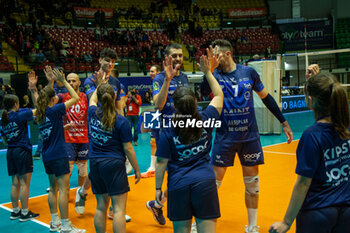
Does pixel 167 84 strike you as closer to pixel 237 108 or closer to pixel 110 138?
pixel 110 138

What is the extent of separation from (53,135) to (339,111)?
3377 millimetres

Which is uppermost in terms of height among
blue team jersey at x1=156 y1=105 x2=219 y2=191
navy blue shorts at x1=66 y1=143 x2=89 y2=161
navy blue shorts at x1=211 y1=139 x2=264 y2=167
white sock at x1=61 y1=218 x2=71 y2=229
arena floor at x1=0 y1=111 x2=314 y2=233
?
blue team jersey at x1=156 y1=105 x2=219 y2=191

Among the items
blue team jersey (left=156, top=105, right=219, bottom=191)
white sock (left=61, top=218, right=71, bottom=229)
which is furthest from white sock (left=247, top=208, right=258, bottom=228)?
white sock (left=61, top=218, right=71, bottom=229)

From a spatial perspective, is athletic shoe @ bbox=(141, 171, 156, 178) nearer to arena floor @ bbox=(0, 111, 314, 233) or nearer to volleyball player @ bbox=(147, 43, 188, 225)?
arena floor @ bbox=(0, 111, 314, 233)

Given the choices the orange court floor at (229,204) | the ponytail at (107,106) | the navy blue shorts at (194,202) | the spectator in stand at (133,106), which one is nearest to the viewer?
the navy blue shorts at (194,202)

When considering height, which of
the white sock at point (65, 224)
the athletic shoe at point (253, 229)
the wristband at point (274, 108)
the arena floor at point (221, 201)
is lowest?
the arena floor at point (221, 201)

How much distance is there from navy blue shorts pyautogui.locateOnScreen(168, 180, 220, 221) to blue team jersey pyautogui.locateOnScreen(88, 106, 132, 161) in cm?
94

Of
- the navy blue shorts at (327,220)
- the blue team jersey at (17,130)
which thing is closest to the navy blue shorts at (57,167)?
the blue team jersey at (17,130)

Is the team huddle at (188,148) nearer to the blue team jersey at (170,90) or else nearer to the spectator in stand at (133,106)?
the blue team jersey at (170,90)

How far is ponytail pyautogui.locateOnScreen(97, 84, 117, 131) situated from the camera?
344 cm

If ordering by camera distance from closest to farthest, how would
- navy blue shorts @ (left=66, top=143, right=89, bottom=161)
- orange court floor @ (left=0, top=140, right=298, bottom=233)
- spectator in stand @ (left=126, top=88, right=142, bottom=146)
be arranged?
orange court floor @ (left=0, top=140, right=298, bottom=233) < navy blue shorts @ (left=66, top=143, right=89, bottom=161) < spectator in stand @ (left=126, top=88, right=142, bottom=146)

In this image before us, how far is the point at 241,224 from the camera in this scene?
14.5 ft

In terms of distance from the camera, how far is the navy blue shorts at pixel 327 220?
212cm

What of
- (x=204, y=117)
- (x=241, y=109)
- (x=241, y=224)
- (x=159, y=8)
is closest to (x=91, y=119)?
(x=204, y=117)
